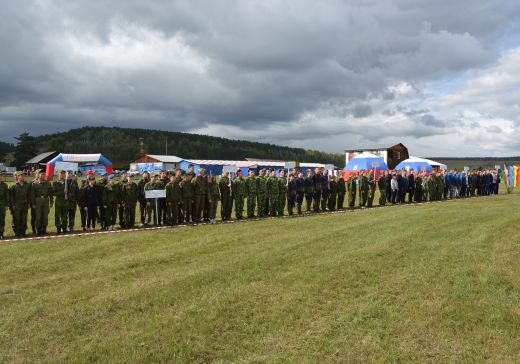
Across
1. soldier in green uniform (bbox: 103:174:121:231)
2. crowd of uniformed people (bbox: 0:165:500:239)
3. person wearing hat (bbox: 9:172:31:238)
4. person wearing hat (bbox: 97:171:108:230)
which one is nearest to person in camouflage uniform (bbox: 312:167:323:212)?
crowd of uniformed people (bbox: 0:165:500:239)

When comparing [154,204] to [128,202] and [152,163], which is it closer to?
[128,202]

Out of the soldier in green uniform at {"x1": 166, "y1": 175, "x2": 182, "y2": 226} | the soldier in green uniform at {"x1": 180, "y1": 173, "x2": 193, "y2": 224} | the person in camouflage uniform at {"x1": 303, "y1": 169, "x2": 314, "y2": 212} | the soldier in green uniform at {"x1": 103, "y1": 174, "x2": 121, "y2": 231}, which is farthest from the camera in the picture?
the person in camouflage uniform at {"x1": 303, "y1": 169, "x2": 314, "y2": 212}

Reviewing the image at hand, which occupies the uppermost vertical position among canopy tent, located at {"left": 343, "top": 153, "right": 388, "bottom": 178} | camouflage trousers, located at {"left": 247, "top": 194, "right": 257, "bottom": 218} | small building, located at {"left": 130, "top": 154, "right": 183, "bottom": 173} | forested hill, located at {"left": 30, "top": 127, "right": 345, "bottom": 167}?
forested hill, located at {"left": 30, "top": 127, "right": 345, "bottom": 167}

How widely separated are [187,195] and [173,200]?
0.58 m

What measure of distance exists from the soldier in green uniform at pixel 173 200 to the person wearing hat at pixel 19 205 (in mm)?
4410

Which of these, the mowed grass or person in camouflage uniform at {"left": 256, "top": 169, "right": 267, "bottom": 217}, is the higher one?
person in camouflage uniform at {"left": 256, "top": 169, "right": 267, "bottom": 217}

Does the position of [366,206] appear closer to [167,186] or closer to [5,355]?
[167,186]

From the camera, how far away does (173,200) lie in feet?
48.7

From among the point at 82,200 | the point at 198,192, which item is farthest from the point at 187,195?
the point at 82,200

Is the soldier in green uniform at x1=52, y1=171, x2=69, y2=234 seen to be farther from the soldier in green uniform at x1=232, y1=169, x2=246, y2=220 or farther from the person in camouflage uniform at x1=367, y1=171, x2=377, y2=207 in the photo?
the person in camouflage uniform at x1=367, y1=171, x2=377, y2=207

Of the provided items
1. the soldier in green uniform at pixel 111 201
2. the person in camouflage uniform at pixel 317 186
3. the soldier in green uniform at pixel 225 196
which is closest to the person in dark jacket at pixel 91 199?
the soldier in green uniform at pixel 111 201

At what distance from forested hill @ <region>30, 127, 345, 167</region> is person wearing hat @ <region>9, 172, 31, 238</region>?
394 feet

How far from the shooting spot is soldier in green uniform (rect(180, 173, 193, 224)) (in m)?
15.1

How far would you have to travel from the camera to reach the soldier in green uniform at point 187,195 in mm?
15125
